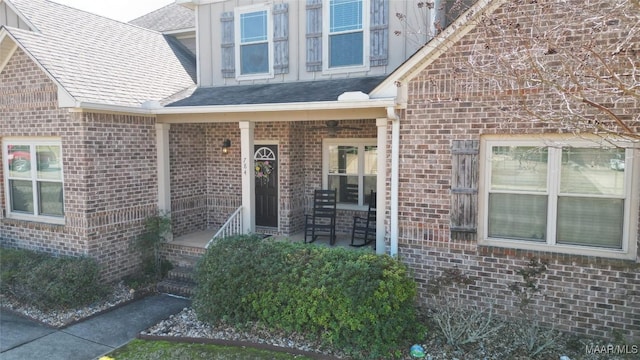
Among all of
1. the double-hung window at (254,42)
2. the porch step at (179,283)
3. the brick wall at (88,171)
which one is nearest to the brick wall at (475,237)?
the porch step at (179,283)

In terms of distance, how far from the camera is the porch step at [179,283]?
742 centimetres

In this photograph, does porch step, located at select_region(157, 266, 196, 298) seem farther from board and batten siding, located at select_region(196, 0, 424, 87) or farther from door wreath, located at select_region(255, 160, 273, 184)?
board and batten siding, located at select_region(196, 0, 424, 87)

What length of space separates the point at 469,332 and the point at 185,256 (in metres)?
5.55

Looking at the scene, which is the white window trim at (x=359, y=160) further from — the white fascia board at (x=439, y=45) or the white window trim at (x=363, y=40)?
the white fascia board at (x=439, y=45)

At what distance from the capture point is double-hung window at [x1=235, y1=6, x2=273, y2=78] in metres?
9.05

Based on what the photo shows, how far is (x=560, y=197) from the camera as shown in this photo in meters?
5.42

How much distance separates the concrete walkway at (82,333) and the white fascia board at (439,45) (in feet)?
16.3

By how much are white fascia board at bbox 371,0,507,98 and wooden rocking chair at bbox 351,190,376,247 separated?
280cm

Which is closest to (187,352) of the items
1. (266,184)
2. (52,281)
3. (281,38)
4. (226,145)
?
(52,281)

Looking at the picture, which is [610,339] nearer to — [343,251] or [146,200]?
[343,251]

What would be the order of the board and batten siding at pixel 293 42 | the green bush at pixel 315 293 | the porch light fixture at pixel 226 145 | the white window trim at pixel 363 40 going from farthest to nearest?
1. the porch light fixture at pixel 226 145
2. the white window trim at pixel 363 40
3. the board and batten siding at pixel 293 42
4. the green bush at pixel 315 293

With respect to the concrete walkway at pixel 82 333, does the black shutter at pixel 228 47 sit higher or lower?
higher

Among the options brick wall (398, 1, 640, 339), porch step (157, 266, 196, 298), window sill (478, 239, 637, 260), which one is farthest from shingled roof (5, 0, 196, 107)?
window sill (478, 239, 637, 260)

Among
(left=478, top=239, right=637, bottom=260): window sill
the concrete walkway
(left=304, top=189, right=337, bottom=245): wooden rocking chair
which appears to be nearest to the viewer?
(left=478, top=239, right=637, bottom=260): window sill
